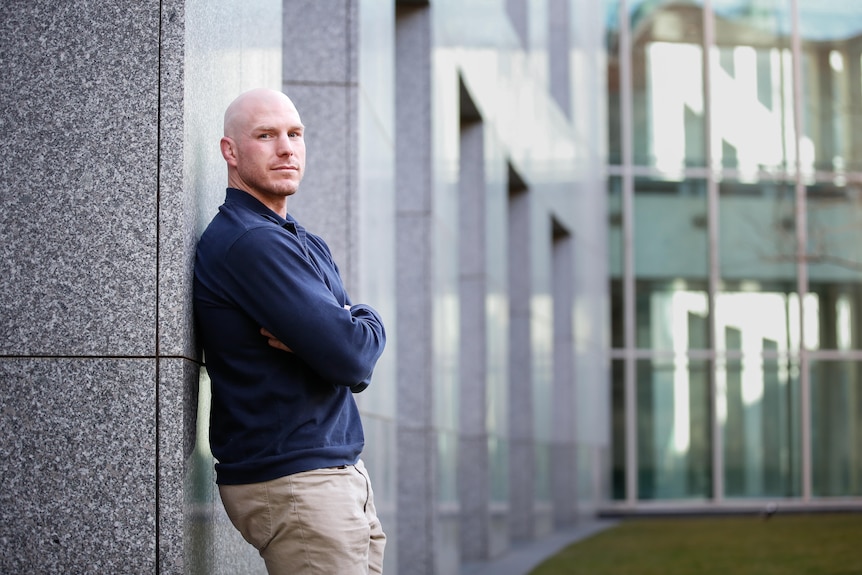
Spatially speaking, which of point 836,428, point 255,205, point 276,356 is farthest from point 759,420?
point 276,356

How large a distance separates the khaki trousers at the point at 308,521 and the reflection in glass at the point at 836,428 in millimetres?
21177

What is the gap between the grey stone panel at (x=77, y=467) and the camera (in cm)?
339

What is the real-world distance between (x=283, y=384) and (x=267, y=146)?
0.71 m

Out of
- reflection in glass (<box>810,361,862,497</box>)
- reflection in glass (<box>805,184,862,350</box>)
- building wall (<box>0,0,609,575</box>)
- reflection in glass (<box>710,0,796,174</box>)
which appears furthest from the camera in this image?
reflection in glass (<box>710,0,796,174</box>)

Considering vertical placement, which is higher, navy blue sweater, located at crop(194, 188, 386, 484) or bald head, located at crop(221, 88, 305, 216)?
bald head, located at crop(221, 88, 305, 216)

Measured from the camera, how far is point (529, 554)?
13.8 m

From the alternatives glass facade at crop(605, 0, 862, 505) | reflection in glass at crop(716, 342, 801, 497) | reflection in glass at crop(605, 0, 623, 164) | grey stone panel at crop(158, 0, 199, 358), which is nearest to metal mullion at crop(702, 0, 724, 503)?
glass facade at crop(605, 0, 862, 505)

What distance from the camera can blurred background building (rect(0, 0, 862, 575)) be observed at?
3486mm

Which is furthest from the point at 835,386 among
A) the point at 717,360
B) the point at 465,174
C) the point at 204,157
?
the point at 204,157

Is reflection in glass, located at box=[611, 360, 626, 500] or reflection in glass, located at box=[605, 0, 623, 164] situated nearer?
reflection in glass, located at box=[611, 360, 626, 500]

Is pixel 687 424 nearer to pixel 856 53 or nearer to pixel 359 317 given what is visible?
pixel 856 53

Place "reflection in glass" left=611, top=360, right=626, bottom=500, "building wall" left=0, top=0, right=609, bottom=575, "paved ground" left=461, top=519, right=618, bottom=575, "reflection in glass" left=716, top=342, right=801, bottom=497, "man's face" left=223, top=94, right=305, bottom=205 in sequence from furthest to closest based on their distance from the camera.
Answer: "reflection in glass" left=716, top=342, right=801, bottom=497 → "reflection in glass" left=611, top=360, right=626, bottom=500 → "paved ground" left=461, top=519, right=618, bottom=575 → "man's face" left=223, top=94, right=305, bottom=205 → "building wall" left=0, top=0, right=609, bottom=575

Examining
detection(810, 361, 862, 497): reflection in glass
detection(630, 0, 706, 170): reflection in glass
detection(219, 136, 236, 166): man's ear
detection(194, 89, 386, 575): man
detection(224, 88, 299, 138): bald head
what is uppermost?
detection(630, 0, 706, 170): reflection in glass

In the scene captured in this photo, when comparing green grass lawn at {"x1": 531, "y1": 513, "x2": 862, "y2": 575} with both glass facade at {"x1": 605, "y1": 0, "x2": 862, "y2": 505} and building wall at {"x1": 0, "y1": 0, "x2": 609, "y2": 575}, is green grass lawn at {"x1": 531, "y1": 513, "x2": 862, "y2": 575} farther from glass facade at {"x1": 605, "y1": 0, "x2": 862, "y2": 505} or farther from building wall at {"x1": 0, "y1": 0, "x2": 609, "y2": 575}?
glass facade at {"x1": 605, "y1": 0, "x2": 862, "y2": 505}
